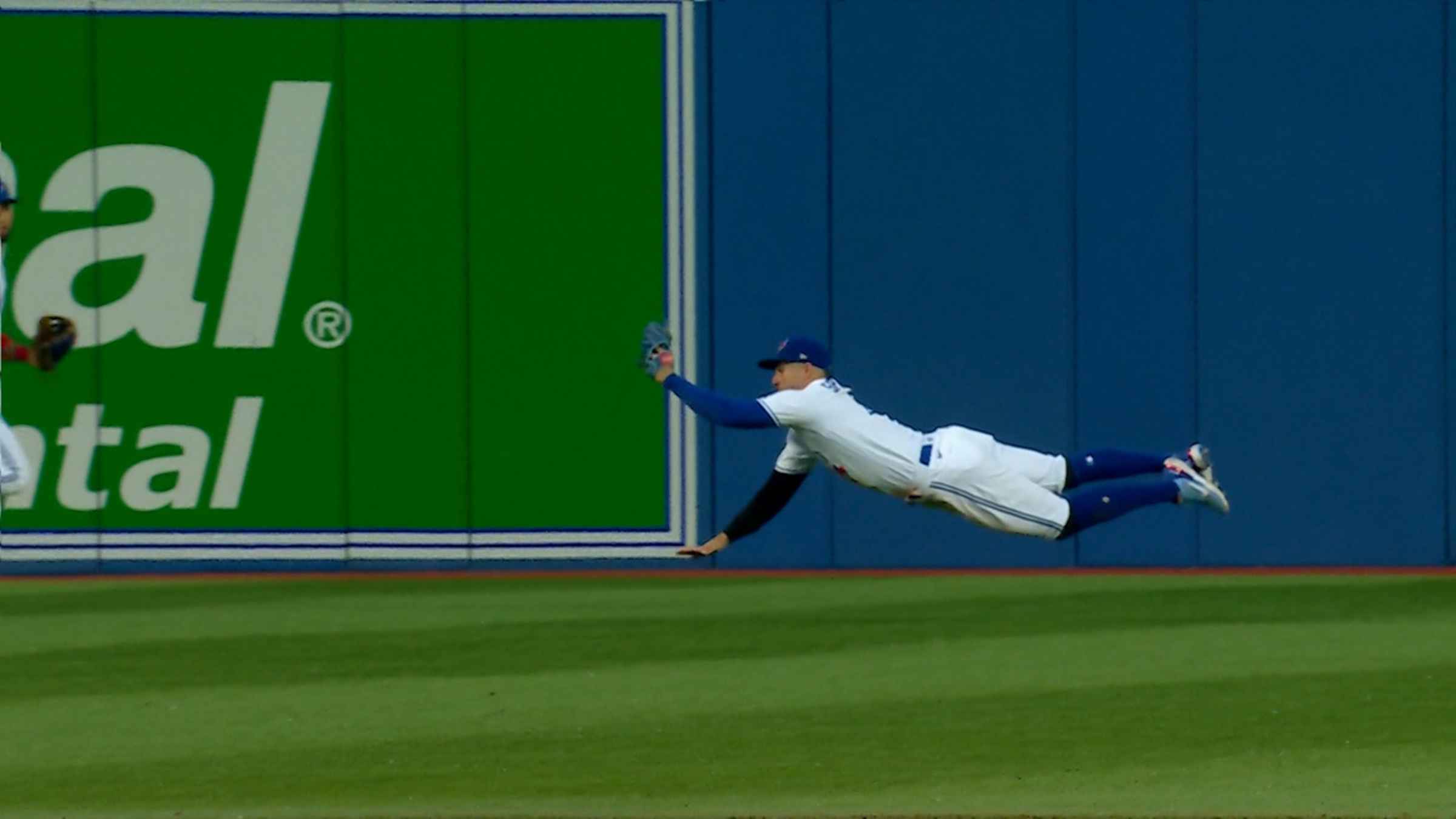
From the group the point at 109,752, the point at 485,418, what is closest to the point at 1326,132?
the point at 485,418

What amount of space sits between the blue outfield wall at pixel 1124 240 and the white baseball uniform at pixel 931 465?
4929 millimetres

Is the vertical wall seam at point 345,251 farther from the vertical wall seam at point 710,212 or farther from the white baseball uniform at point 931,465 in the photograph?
the white baseball uniform at point 931,465

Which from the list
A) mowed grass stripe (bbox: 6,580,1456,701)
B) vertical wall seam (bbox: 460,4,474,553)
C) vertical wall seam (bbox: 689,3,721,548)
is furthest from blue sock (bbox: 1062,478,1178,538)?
vertical wall seam (bbox: 460,4,474,553)

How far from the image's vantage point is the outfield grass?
9.20 meters

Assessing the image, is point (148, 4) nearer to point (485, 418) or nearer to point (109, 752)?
point (485, 418)

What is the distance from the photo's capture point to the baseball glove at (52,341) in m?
10.4

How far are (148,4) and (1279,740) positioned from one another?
33.9 ft

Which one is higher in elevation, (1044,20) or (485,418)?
(1044,20)

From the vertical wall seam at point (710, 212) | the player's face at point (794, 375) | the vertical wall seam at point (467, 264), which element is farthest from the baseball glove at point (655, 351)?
the vertical wall seam at point (467, 264)

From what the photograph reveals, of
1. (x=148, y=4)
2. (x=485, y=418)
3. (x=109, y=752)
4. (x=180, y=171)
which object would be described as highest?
(x=148, y=4)

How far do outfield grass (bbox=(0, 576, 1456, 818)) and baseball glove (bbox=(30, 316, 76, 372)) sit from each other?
5.17ft

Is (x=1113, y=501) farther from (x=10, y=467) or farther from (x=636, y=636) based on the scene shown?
(x=10, y=467)

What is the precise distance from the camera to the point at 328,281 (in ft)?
57.5

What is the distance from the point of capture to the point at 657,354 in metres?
11.0
